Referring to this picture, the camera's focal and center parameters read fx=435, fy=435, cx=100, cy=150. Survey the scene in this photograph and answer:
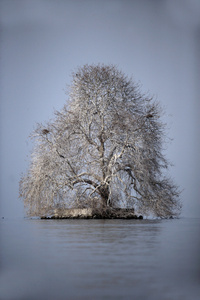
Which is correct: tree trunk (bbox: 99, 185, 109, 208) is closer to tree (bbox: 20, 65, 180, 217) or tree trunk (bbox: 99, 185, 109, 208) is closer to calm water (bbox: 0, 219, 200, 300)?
tree (bbox: 20, 65, 180, 217)

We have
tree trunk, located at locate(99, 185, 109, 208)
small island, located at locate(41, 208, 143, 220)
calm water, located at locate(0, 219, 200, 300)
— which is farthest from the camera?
tree trunk, located at locate(99, 185, 109, 208)

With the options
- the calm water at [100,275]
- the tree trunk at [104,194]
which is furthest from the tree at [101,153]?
the calm water at [100,275]

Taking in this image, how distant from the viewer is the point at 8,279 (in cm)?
209

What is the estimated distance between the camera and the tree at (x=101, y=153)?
13523mm

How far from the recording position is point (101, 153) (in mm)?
14242

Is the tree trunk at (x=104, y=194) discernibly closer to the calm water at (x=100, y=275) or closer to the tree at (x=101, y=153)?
the tree at (x=101, y=153)

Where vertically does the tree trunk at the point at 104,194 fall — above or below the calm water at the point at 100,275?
above

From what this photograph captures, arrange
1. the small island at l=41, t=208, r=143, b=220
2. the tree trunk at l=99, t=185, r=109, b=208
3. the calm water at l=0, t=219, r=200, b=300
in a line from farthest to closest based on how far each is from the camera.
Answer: the tree trunk at l=99, t=185, r=109, b=208, the small island at l=41, t=208, r=143, b=220, the calm water at l=0, t=219, r=200, b=300

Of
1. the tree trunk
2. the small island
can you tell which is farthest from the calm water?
the tree trunk

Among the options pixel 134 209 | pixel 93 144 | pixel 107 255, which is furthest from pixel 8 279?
pixel 93 144

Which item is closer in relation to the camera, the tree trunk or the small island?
the small island

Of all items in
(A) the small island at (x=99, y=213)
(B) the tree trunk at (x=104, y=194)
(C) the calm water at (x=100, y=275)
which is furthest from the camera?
(B) the tree trunk at (x=104, y=194)

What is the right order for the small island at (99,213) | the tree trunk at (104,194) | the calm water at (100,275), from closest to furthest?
the calm water at (100,275)
the small island at (99,213)
the tree trunk at (104,194)

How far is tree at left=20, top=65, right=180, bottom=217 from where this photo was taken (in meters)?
13.5
